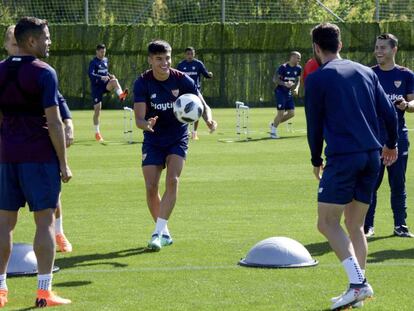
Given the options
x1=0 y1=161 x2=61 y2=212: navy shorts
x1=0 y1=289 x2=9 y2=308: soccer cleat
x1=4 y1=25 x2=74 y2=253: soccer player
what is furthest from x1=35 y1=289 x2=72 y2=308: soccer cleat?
x1=4 y1=25 x2=74 y2=253: soccer player

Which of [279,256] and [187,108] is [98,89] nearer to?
[187,108]

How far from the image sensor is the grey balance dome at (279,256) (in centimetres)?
1020

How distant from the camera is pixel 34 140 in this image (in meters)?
8.45

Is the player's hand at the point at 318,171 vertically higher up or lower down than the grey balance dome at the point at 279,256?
higher up

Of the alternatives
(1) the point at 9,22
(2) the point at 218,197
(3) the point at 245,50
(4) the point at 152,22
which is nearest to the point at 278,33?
(3) the point at 245,50

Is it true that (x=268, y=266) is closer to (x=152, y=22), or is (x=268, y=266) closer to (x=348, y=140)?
(x=348, y=140)

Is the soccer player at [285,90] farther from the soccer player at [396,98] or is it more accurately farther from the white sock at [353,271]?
the white sock at [353,271]

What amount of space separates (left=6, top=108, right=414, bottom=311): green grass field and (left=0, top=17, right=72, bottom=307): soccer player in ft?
2.39

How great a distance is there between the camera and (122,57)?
4394 centimetres

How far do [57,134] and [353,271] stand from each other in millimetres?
2553

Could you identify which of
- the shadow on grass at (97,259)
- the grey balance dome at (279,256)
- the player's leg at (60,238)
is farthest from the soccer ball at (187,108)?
the grey balance dome at (279,256)

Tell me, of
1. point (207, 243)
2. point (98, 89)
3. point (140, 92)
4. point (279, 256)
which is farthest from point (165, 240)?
point (98, 89)

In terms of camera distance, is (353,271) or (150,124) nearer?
(353,271)

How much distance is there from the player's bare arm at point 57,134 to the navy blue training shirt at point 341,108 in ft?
6.39
